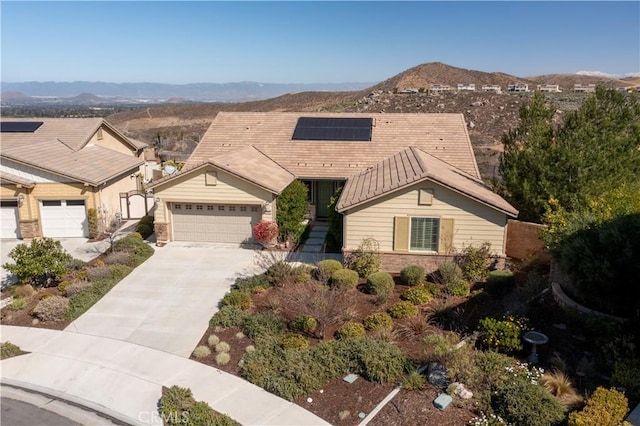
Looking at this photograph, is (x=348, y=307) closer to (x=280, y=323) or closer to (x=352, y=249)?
(x=280, y=323)

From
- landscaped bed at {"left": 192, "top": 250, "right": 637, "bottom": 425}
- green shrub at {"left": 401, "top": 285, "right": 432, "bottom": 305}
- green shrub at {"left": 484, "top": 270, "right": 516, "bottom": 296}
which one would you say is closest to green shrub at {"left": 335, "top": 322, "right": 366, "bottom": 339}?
landscaped bed at {"left": 192, "top": 250, "right": 637, "bottom": 425}

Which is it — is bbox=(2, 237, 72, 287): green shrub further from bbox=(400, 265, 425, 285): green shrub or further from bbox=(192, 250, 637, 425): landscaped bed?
bbox=(400, 265, 425, 285): green shrub

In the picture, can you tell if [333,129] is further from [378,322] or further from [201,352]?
[201,352]

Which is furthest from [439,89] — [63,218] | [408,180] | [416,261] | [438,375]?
[438,375]

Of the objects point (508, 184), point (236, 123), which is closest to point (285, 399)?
point (508, 184)

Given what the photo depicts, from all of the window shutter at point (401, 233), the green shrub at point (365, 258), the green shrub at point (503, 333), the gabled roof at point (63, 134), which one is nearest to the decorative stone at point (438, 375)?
the green shrub at point (503, 333)
